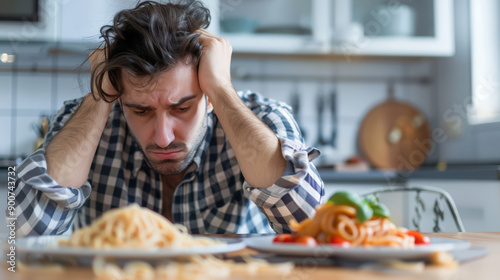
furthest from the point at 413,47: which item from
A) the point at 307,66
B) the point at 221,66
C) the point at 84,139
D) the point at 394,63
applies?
the point at 84,139

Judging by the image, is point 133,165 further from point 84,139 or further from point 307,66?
point 307,66

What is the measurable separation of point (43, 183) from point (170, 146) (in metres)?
0.29

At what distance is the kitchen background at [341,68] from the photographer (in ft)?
8.45

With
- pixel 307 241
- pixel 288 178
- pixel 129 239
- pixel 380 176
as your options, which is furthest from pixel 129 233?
pixel 380 176

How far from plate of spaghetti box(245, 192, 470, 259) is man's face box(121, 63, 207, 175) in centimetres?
61

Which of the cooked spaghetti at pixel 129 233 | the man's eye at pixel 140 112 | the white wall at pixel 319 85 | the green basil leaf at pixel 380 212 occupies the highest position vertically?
the white wall at pixel 319 85

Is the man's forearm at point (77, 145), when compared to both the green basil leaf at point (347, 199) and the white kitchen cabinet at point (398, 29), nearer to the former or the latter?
the green basil leaf at point (347, 199)

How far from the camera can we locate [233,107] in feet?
4.19

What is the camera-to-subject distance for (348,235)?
646 millimetres

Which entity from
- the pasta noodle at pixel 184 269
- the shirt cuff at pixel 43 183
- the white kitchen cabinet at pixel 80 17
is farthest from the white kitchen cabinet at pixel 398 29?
the pasta noodle at pixel 184 269

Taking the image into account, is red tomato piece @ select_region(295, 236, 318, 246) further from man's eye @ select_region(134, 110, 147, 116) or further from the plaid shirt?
man's eye @ select_region(134, 110, 147, 116)

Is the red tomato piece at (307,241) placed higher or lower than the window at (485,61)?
lower

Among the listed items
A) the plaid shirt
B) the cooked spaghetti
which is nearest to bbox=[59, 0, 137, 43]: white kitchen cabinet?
the plaid shirt

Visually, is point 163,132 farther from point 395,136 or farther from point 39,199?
point 395,136
